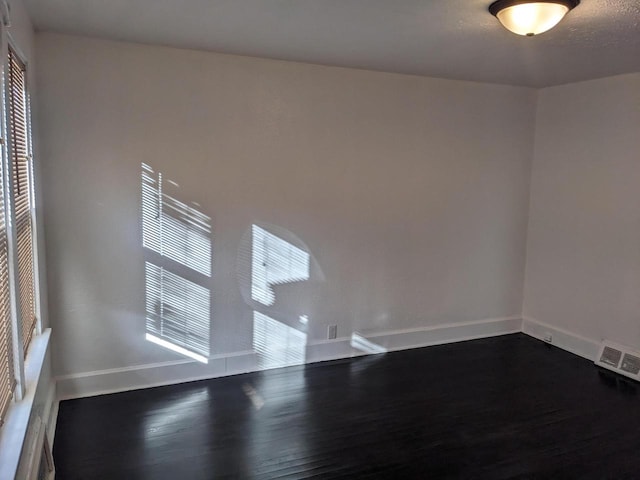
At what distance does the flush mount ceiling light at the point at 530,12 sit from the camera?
86.2 inches

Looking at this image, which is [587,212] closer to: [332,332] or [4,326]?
[332,332]

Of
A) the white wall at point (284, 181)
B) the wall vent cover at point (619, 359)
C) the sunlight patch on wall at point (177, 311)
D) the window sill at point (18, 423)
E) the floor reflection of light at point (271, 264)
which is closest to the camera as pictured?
the window sill at point (18, 423)

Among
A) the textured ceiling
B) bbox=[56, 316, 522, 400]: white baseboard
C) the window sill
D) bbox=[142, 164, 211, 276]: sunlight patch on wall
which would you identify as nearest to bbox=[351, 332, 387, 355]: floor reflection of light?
bbox=[56, 316, 522, 400]: white baseboard

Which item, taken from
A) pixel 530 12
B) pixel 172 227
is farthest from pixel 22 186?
pixel 530 12

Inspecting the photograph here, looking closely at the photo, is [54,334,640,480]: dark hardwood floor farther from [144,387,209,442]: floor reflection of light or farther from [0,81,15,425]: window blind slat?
[0,81,15,425]: window blind slat

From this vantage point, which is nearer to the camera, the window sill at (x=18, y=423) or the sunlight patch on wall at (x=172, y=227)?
the window sill at (x=18, y=423)

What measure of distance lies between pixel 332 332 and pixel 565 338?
2099 millimetres

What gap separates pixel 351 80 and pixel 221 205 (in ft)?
4.56

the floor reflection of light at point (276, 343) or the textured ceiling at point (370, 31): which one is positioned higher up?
the textured ceiling at point (370, 31)

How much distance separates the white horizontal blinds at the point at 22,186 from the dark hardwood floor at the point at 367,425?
0.84 meters

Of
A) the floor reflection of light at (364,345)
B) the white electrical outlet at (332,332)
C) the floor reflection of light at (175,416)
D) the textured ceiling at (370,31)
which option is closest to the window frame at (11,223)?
the textured ceiling at (370,31)

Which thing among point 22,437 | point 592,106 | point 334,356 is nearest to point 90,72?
point 22,437

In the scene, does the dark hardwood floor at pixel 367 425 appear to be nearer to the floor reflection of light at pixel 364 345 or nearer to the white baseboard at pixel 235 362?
the white baseboard at pixel 235 362

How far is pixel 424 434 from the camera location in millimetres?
3012
